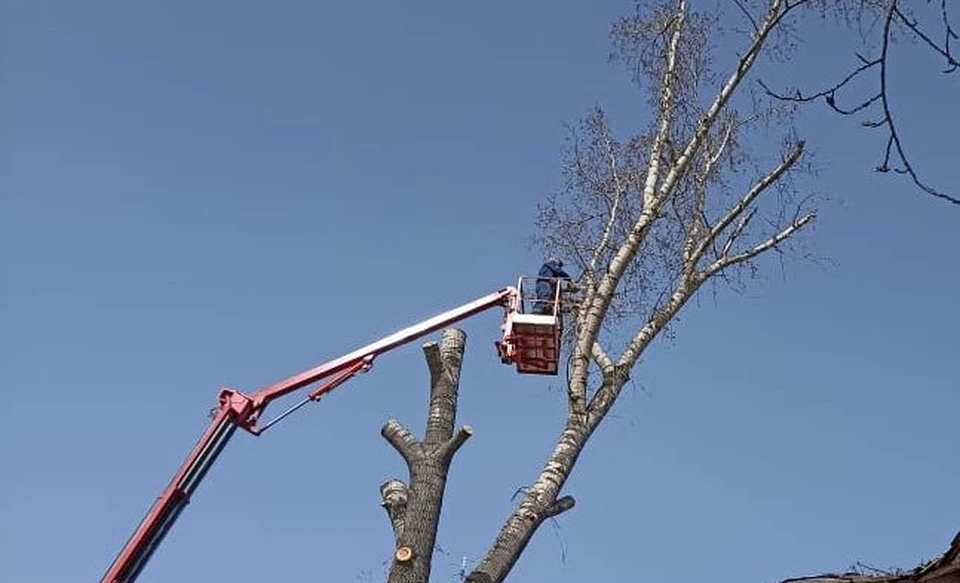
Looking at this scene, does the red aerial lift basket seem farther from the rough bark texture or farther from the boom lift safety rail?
the rough bark texture

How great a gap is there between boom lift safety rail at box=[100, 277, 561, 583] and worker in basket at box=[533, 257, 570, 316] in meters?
0.04

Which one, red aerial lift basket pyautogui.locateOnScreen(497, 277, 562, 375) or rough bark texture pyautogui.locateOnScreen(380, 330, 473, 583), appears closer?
rough bark texture pyautogui.locateOnScreen(380, 330, 473, 583)

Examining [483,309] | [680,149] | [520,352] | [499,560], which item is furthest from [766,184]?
[499,560]

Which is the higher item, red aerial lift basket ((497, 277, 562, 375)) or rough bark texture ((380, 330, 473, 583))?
red aerial lift basket ((497, 277, 562, 375))

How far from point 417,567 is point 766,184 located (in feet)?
15.9

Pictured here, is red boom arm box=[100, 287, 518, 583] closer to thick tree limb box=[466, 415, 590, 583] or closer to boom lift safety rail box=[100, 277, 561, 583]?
boom lift safety rail box=[100, 277, 561, 583]

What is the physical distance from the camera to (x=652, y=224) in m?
9.02

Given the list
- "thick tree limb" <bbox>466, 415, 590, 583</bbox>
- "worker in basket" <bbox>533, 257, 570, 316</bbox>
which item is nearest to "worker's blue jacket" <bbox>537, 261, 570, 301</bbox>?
"worker in basket" <bbox>533, 257, 570, 316</bbox>

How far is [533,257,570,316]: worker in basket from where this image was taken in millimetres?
10984

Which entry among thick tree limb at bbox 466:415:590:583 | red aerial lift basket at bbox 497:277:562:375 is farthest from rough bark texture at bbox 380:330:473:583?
red aerial lift basket at bbox 497:277:562:375

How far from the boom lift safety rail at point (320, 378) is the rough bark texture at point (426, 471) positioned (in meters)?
3.46

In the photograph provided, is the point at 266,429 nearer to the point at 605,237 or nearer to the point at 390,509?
the point at 605,237

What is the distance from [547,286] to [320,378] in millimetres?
2298

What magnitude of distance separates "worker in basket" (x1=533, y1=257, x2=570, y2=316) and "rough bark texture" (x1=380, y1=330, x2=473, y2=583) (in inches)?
135
